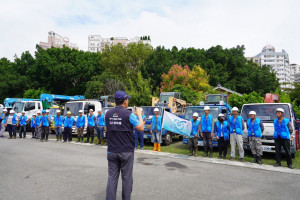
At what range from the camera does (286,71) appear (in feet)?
413

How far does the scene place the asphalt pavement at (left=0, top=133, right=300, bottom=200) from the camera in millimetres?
4820

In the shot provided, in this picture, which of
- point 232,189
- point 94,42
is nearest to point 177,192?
point 232,189

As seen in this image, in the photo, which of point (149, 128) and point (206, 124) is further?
point (149, 128)

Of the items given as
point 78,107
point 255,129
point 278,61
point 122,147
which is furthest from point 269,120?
point 278,61

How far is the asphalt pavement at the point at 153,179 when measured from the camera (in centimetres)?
482

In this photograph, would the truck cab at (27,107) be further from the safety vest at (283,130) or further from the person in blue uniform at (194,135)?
the safety vest at (283,130)

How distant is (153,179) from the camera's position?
5.87 metres

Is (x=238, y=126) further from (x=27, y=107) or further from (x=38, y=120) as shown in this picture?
(x=27, y=107)

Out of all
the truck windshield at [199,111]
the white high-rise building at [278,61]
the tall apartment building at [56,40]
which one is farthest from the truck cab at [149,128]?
the tall apartment building at [56,40]

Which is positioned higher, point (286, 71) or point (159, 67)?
point (286, 71)

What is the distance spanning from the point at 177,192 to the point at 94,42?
123263 millimetres

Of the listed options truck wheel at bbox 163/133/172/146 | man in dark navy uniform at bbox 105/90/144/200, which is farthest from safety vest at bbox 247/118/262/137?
man in dark navy uniform at bbox 105/90/144/200

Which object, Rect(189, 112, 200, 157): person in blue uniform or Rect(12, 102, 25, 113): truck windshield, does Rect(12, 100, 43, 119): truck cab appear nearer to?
Rect(12, 102, 25, 113): truck windshield

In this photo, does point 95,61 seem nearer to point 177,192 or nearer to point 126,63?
point 126,63
